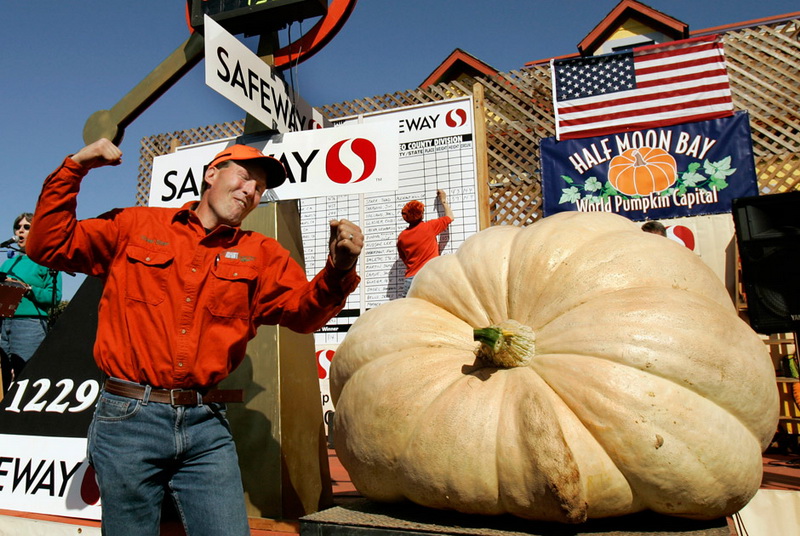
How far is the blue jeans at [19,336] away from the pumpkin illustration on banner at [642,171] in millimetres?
5910

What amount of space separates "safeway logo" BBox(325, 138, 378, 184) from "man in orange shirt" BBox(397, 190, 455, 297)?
10.2 ft

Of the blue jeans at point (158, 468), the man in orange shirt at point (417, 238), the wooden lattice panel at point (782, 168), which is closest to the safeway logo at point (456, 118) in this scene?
the man in orange shirt at point (417, 238)

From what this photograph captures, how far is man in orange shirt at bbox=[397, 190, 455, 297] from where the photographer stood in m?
5.68

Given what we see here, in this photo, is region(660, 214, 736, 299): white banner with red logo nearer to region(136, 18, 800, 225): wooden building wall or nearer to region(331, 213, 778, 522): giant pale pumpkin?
region(136, 18, 800, 225): wooden building wall

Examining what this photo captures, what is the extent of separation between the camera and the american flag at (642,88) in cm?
621

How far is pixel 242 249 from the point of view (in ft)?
6.05

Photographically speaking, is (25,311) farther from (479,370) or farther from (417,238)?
(479,370)

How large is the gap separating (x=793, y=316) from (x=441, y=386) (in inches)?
122

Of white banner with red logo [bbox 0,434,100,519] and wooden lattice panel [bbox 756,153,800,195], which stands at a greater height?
wooden lattice panel [bbox 756,153,800,195]

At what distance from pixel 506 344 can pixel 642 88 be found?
19.4 ft

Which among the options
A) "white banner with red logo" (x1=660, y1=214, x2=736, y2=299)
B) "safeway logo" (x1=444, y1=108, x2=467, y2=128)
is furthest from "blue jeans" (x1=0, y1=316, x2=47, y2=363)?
"white banner with red logo" (x1=660, y1=214, x2=736, y2=299)

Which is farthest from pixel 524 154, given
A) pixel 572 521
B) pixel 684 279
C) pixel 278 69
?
pixel 572 521

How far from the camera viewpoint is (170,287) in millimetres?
1681

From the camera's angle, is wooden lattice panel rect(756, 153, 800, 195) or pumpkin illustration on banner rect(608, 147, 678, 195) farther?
wooden lattice panel rect(756, 153, 800, 195)
